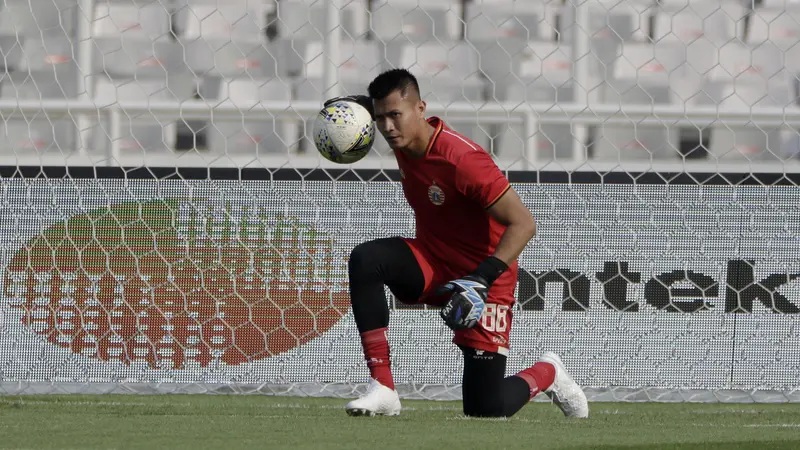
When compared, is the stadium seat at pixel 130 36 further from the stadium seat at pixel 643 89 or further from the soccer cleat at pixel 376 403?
the soccer cleat at pixel 376 403

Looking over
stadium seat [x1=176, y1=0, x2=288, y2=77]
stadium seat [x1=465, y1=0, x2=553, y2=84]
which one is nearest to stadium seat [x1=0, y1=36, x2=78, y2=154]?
stadium seat [x1=176, y1=0, x2=288, y2=77]

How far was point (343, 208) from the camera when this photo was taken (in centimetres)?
535

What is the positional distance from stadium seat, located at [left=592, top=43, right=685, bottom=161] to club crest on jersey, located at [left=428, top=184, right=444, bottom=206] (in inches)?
128

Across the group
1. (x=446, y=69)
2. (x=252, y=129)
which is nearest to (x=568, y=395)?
(x=252, y=129)

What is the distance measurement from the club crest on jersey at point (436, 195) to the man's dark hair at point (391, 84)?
1.19 ft

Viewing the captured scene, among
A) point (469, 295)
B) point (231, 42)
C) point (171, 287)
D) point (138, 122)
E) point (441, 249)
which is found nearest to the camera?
point (469, 295)

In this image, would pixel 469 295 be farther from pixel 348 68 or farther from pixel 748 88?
pixel 748 88

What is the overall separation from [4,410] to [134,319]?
980 millimetres

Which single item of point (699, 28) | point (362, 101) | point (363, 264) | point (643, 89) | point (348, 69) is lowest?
point (363, 264)

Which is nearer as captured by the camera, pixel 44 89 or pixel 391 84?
pixel 391 84

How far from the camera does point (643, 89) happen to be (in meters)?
7.25

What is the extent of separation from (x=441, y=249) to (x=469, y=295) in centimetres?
53

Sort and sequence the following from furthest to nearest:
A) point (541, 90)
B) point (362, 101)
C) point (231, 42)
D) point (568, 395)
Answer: point (541, 90)
point (231, 42)
point (568, 395)
point (362, 101)

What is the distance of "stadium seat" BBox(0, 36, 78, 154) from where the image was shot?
6398mm
